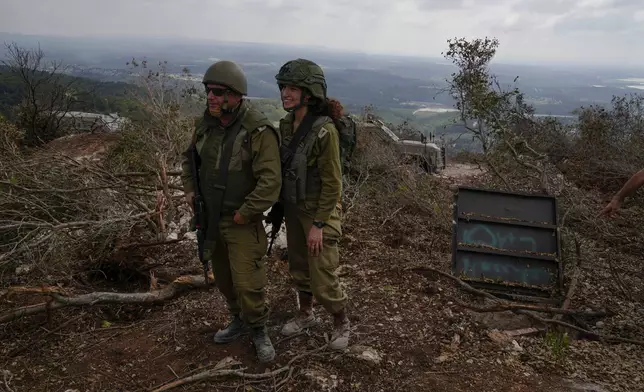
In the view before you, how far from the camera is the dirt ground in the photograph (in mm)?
2677

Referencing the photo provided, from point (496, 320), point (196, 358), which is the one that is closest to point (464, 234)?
point (496, 320)

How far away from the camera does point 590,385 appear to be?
2.65m

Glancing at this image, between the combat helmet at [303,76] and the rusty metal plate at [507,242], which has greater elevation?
the combat helmet at [303,76]

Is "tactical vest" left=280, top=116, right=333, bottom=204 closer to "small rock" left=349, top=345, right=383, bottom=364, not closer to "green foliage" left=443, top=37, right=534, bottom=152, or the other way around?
"small rock" left=349, top=345, right=383, bottom=364

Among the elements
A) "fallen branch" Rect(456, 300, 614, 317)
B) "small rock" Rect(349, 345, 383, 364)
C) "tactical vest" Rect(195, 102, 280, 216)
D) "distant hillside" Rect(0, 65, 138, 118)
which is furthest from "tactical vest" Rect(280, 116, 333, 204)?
"distant hillside" Rect(0, 65, 138, 118)

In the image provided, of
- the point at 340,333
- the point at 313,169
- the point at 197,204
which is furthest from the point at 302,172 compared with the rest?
the point at 340,333

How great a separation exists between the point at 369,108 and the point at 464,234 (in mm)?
8146

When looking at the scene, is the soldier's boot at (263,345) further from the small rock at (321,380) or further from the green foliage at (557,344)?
the green foliage at (557,344)

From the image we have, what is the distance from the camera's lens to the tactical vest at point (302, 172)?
2553 millimetres

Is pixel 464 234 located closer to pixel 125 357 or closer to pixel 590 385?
pixel 590 385

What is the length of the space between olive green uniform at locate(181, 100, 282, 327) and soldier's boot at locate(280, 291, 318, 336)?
33 cm

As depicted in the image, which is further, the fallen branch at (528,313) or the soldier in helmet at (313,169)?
the fallen branch at (528,313)

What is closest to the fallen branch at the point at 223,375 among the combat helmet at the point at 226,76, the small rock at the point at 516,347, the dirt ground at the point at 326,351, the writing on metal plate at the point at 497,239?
the dirt ground at the point at 326,351

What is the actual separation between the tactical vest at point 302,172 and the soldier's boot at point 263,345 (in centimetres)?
86
